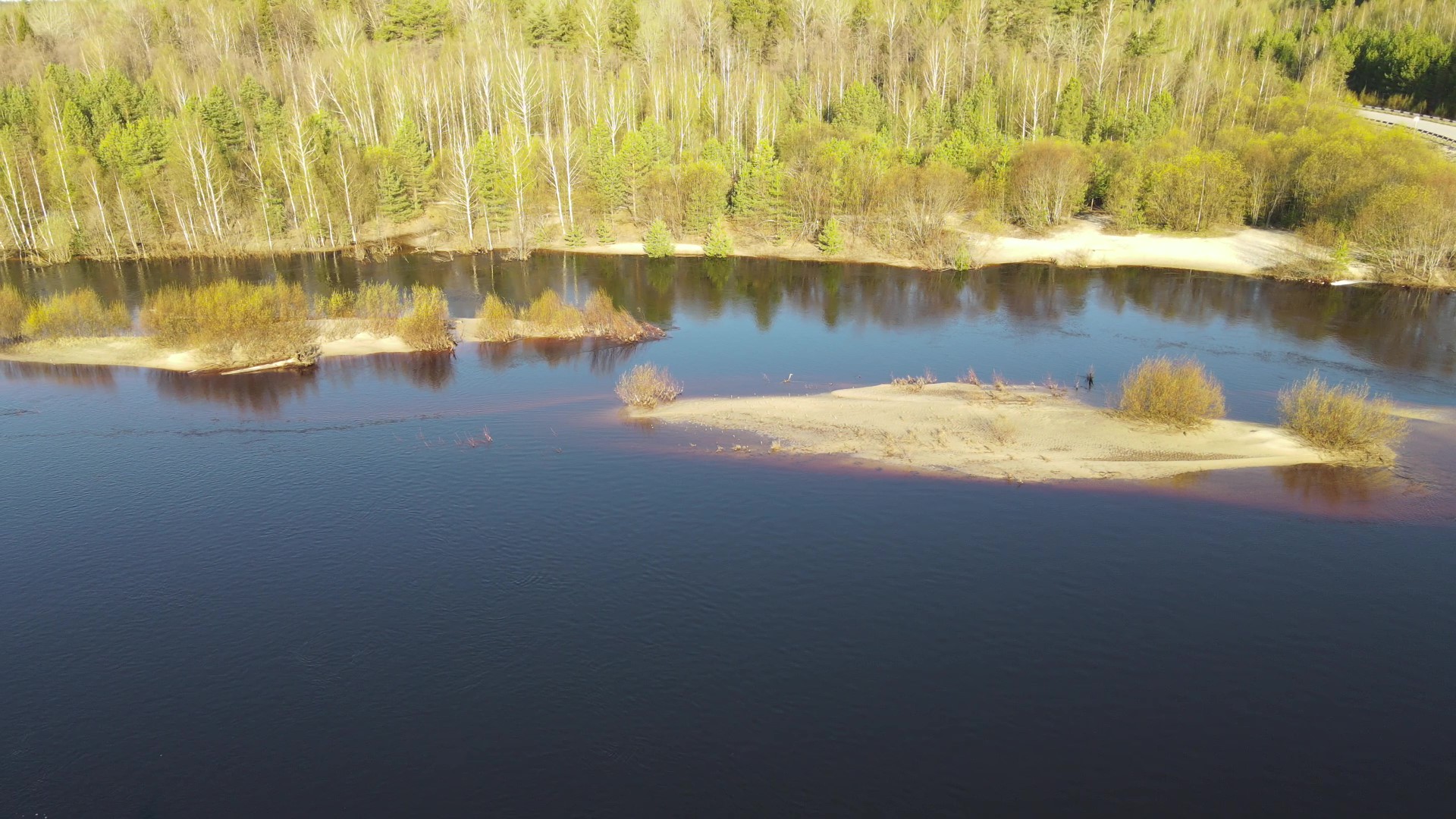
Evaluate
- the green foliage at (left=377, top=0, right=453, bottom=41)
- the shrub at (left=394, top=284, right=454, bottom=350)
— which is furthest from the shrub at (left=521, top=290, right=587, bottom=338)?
the green foliage at (left=377, top=0, right=453, bottom=41)

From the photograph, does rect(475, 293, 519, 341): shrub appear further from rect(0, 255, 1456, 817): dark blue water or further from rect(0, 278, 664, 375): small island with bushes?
rect(0, 255, 1456, 817): dark blue water

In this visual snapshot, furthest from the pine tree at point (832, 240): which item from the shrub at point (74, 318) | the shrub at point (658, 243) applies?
the shrub at point (74, 318)

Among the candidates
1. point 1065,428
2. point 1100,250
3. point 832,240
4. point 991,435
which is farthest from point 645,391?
point 1100,250

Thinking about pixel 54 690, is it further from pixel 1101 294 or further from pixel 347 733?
pixel 1101 294

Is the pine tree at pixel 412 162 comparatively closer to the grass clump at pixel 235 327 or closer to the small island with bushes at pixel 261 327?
the small island with bushes at pixel 261 327

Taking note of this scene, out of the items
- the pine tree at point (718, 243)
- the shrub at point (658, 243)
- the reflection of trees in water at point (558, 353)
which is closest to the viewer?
the reflection of trees in water at point (558, 353)

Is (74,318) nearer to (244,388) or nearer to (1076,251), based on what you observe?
(244,388)
